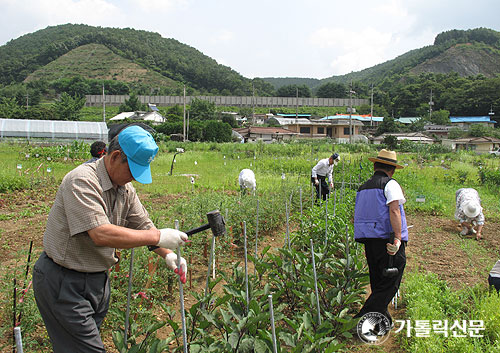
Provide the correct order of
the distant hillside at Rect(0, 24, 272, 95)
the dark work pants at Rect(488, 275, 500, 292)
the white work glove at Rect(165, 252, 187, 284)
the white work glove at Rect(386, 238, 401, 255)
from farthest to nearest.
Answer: the distant hillside at Rect(0, 24, 272, 95) < the dark work pants at Rect(488, 275, 500, 292) < the white work glove at Rect(386, 238, 401, 255) < the white work glove at Rect(165, 252, 187, 284)

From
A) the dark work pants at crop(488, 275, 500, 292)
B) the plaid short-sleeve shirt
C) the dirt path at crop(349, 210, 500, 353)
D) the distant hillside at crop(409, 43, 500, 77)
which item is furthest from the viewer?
the distant hillside at crop(409, 43, 500, 77)

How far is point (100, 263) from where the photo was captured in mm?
1723

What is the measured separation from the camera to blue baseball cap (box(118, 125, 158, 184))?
1.71 metres

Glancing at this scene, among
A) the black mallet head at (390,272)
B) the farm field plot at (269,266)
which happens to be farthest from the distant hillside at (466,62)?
the black mallet head at (390,272)

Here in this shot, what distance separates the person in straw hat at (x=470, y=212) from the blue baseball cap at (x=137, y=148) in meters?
→ 6.16

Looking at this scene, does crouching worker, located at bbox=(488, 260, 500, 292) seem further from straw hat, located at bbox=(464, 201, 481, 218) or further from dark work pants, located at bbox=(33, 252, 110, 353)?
dark work pants, located at bbox=(33, 252, 110, 353)

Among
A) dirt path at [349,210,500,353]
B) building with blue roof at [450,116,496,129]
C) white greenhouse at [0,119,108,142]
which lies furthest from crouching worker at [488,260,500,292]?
building with blue roof at [450,116,496,129]

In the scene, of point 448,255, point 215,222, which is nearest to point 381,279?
point 215,222

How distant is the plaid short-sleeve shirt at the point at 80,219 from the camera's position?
1581mm

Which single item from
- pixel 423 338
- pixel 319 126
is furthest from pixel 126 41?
pixel 423 338

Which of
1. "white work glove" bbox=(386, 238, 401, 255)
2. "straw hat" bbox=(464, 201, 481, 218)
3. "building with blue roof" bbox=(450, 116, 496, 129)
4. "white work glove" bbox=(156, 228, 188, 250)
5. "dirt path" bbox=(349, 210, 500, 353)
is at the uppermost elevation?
"building with blue roof" bbox=(450, 116, 496, 129)

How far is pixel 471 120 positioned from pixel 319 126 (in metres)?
22.9

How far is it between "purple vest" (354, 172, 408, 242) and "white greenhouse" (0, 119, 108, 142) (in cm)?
2755

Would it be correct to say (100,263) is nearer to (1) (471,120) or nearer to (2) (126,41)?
(1) (471,120)
